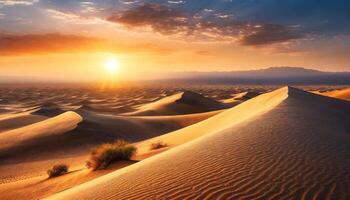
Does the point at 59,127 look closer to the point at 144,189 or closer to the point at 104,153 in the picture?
the point at 104,153

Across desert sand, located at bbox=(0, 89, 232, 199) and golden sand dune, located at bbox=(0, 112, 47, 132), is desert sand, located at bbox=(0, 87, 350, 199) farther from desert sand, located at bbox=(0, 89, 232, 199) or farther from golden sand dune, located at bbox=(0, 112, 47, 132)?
golden sand dune, located at bbox=(0, 112, 47, 132)

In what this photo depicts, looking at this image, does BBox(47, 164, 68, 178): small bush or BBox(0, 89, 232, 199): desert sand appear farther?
BBox(47, 164, 68, 178): small bush

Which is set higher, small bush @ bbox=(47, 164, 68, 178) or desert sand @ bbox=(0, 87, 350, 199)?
desert sand @ bbox=(0, 87, 350, 199)

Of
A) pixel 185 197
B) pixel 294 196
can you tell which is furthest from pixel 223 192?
pixel 294 196

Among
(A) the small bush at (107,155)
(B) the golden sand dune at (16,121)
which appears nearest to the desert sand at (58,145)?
(B) the golden sand dune at (16,121)

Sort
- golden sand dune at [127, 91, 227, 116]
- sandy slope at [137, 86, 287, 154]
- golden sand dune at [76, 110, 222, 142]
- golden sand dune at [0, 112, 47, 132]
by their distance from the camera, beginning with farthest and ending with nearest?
1. golden sand dune at [127, 91, 227, 116]
2. golden sand dune at [0, 112, 47, 132]
3. golden sand dune at [76, 110, 222, 142]
4. sandy slope at [137, 86, 287, 154]

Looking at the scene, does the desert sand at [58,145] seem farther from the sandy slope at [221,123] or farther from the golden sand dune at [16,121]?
the sandy slope at [221,123]

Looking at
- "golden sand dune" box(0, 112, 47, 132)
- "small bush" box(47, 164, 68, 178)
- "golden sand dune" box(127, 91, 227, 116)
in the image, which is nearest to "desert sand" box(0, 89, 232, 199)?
"golden sand dune" box(0, 112, 47, 132)

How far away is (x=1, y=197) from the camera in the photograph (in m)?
11.5

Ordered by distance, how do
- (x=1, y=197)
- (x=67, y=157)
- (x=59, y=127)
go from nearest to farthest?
(x=1, y=197)
(x=67, y=157)
(x=59, y=127)

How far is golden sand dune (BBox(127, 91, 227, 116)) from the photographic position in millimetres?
42719

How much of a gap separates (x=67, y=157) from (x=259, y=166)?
46.0ft

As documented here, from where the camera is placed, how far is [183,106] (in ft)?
150

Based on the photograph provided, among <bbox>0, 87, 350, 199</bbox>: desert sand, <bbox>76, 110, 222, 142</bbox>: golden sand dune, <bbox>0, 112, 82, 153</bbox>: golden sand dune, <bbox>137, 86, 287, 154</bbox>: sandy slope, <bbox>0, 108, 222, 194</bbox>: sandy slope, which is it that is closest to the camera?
<bbox>0, 87, 350, 199</bbox>: desert sand
